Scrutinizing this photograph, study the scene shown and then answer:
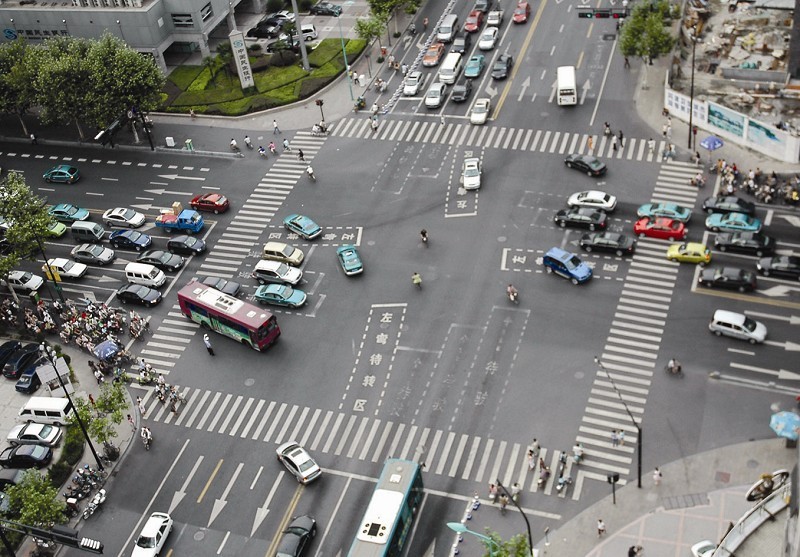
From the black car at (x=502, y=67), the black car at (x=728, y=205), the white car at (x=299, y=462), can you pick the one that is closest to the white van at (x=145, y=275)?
the white car at (x=299, y=462)

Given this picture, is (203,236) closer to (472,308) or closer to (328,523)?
(472,308)

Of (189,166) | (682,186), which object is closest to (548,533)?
(682,186)

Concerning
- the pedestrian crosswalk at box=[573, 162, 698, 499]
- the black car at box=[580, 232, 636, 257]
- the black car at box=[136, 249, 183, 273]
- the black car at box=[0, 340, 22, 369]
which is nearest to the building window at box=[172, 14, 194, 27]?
the black car at box=[136, 249, 183, 273]

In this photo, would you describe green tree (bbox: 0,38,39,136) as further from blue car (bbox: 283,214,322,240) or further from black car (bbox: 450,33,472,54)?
black car (bbox: 450,33,472,54)

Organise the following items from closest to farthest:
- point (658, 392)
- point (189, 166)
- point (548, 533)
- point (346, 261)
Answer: point (548, 533) < point (658, 392) < point (346, 261) < point (189, 166)

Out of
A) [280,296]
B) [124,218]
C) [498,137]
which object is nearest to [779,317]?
[498,137]

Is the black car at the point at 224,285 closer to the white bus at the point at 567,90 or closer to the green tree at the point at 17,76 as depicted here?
the green tree at the point at 17,76

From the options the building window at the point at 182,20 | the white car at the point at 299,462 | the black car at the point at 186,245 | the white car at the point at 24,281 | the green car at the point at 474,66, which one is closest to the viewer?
the white car at the point at 299,462
